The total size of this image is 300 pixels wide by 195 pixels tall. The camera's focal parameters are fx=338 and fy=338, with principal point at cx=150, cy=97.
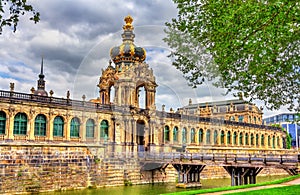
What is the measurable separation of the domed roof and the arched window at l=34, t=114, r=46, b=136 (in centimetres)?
1412

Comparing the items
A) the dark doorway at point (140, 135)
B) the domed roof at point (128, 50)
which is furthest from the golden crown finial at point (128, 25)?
the dark doorway at point (140, 135)

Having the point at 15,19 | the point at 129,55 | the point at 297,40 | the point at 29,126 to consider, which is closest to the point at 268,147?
the point at 129,55

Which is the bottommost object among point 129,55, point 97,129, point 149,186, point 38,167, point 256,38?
point 149,186

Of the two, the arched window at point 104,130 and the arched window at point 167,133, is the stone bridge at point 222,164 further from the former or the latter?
the arched window at point 167,133

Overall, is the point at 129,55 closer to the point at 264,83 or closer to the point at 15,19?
the point at 264,83

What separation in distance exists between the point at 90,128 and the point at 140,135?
836 cm

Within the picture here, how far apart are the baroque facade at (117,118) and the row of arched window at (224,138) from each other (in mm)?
171

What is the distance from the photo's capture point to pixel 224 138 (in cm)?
6238

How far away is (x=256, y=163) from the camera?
97.7 ft

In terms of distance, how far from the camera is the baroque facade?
34.0 metres

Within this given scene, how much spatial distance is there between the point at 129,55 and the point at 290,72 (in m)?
27.7

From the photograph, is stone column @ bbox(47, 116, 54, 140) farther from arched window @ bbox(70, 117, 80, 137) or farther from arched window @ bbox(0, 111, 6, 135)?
arched window @ bbox(0, 111, 6, 135)

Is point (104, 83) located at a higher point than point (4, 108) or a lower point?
higher

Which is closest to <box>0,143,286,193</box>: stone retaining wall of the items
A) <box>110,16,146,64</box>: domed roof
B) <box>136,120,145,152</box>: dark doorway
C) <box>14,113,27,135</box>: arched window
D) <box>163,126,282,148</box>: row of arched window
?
<box>14,113,27,135</box>: arched window
